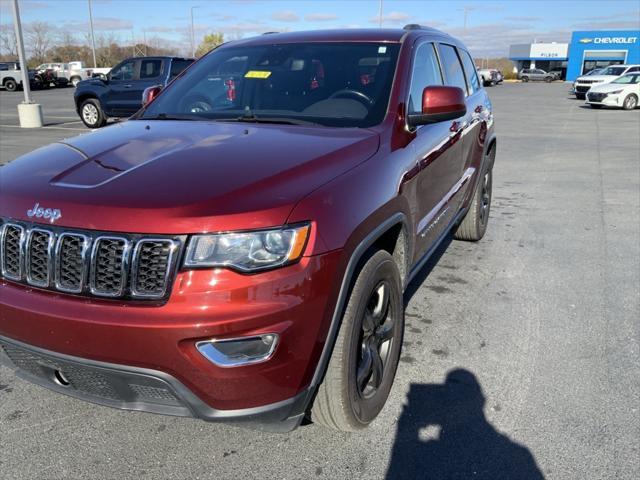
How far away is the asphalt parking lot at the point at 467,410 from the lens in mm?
2447

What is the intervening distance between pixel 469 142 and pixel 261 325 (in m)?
3.20

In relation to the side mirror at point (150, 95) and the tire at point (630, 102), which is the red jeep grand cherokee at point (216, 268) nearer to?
the side mirror at point (150, 95)

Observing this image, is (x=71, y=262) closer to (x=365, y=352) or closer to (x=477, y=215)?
(x=365, y=352)

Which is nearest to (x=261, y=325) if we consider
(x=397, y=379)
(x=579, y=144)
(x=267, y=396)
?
(x=267, y=396)

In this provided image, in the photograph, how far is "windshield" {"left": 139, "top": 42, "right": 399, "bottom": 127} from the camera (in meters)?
3.17

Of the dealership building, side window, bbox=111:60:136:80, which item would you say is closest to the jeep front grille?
side window, bbox=111:60:136:80

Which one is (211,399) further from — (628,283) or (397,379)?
(628,283)

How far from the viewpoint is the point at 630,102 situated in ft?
75.8

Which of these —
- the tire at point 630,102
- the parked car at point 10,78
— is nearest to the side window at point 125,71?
the tire at point 630,102

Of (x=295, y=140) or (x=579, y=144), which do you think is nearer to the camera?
(x=295, y=140)

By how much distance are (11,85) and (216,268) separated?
40276 mm

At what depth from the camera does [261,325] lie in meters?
1.95

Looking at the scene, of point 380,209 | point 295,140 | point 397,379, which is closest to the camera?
point 380,209

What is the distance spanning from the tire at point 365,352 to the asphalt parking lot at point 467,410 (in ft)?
0.54
